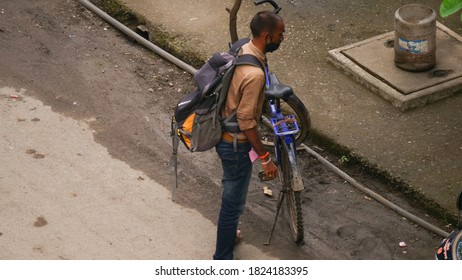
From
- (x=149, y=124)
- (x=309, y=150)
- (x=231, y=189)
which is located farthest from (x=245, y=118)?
(x=149, y=124)

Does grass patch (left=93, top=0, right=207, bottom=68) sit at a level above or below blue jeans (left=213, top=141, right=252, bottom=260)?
below

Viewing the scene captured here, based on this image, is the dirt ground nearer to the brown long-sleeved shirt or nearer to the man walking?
the man walking

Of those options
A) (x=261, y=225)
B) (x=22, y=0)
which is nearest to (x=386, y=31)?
(x=261, y=225)

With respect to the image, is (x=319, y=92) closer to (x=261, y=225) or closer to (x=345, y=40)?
(x=345, y=40)

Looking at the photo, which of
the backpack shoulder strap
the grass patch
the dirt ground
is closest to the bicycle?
the dirt ground

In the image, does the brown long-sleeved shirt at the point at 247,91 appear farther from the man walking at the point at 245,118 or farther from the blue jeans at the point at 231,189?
the blue jeans at the point at 231,189

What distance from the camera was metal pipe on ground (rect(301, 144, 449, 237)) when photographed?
27.2 ft

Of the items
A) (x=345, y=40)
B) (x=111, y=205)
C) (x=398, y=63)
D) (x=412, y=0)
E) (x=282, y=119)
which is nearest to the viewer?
(x=282, y=119)

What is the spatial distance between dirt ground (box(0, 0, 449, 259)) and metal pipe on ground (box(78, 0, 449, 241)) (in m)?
0.05

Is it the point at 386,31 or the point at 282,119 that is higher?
the point at 282,119

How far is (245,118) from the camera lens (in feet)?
23.2

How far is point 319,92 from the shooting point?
400 inches

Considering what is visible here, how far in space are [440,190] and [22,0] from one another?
594 cm

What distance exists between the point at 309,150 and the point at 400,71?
65.1 inches
